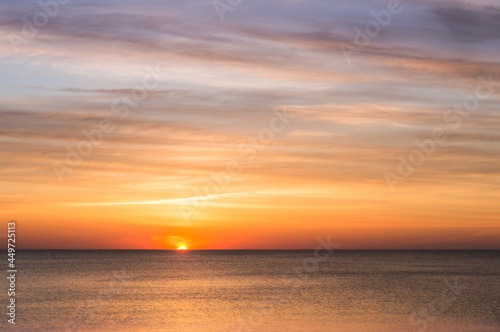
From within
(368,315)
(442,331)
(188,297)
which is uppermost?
(188,297)

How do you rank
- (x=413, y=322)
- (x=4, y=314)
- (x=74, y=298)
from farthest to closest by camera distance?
1. (x=74, y=298)
2. (x=4, y=314)
3. (x=413, y=322)

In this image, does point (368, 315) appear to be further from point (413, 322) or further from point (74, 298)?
point (74, 298)

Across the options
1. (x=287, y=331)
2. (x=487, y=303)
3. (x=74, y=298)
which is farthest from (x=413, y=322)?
(x=74, y=298)

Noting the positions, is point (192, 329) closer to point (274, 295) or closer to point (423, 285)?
point (274, 295)

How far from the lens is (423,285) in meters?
76.6

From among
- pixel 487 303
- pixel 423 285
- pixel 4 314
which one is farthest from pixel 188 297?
pixel 423 285

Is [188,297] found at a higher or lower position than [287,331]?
higher

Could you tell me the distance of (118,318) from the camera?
1646 inches

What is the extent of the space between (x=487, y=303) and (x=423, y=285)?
24.1 m

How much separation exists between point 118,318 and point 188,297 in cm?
1588

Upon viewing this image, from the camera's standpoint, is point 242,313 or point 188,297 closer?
point 242,313

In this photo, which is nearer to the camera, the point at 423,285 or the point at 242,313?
the point at 242,313

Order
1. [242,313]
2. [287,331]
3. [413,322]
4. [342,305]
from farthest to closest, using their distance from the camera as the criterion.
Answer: [342,305], [242,313], [413,322], [287,331]

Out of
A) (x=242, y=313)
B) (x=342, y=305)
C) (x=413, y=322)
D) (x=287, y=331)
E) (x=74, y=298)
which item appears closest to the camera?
(x=287, y=331)
